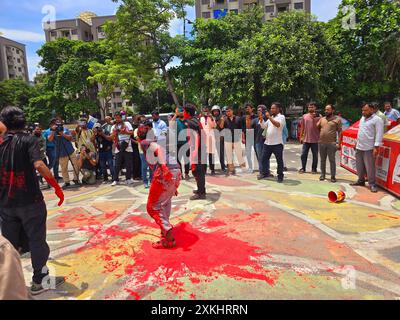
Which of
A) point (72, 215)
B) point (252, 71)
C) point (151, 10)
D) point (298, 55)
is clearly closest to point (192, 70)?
point (151, 10)

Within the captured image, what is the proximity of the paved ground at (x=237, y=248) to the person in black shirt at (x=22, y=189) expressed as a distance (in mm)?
513

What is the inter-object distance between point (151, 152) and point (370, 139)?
4.63 metres

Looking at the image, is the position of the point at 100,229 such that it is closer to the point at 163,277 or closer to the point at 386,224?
the point at 163,277

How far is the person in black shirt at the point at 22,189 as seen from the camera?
3127 mm

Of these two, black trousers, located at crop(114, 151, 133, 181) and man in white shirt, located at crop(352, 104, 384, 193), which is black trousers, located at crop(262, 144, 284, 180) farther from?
black trousers, located at crop(114, 151, 133, 181)

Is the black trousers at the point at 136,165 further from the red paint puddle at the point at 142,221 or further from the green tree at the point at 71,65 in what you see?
the green tree at the point at 71,65

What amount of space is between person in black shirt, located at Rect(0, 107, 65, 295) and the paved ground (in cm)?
51

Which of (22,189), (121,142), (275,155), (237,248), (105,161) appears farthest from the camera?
(105,161)

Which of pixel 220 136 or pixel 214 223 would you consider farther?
pixel 220 136

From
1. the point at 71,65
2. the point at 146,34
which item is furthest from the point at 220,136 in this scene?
the point at 71,65

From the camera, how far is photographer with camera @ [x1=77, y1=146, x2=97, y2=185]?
7.99 meters

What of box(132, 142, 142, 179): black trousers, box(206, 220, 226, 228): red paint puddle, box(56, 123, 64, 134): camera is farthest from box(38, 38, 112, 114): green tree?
box(206, 220, 226, 228): red paint puddle

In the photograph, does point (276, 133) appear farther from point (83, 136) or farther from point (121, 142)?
point (83, 136)

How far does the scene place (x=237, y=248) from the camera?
156 inches
